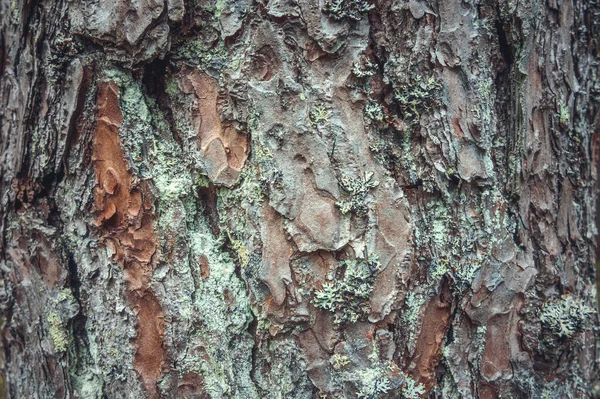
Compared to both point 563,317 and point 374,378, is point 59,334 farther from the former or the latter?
point 563,317

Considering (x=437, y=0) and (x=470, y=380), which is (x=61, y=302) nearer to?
(x=470, y=380)

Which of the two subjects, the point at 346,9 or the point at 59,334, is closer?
the point at 346,9

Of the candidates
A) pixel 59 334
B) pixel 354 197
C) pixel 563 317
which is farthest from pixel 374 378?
pixel 59 334

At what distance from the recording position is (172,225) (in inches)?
43.6

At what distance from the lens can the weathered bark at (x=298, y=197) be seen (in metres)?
1.04

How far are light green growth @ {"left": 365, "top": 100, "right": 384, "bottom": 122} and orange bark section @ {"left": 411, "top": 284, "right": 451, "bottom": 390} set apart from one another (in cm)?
38

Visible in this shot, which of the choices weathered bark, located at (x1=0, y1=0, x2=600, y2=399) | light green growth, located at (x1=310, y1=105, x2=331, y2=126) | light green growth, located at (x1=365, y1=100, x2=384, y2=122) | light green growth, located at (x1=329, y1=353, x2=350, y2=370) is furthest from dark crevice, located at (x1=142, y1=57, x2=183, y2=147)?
light green growth, located at (x1=329, y1=353, x2=350, y2=370)

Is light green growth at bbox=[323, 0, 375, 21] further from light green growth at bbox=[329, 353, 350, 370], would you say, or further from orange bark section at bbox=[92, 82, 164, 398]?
light green growth at bbox=[329, 353, 350, 370]

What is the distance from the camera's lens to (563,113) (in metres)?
1.23

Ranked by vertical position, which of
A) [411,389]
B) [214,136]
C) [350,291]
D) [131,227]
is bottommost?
[411,389]

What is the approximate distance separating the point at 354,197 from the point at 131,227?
0.48m

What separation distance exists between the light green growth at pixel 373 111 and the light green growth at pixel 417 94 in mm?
46

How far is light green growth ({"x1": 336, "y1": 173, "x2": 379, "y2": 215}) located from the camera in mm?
1035

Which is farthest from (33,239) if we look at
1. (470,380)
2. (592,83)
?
(592,83)
